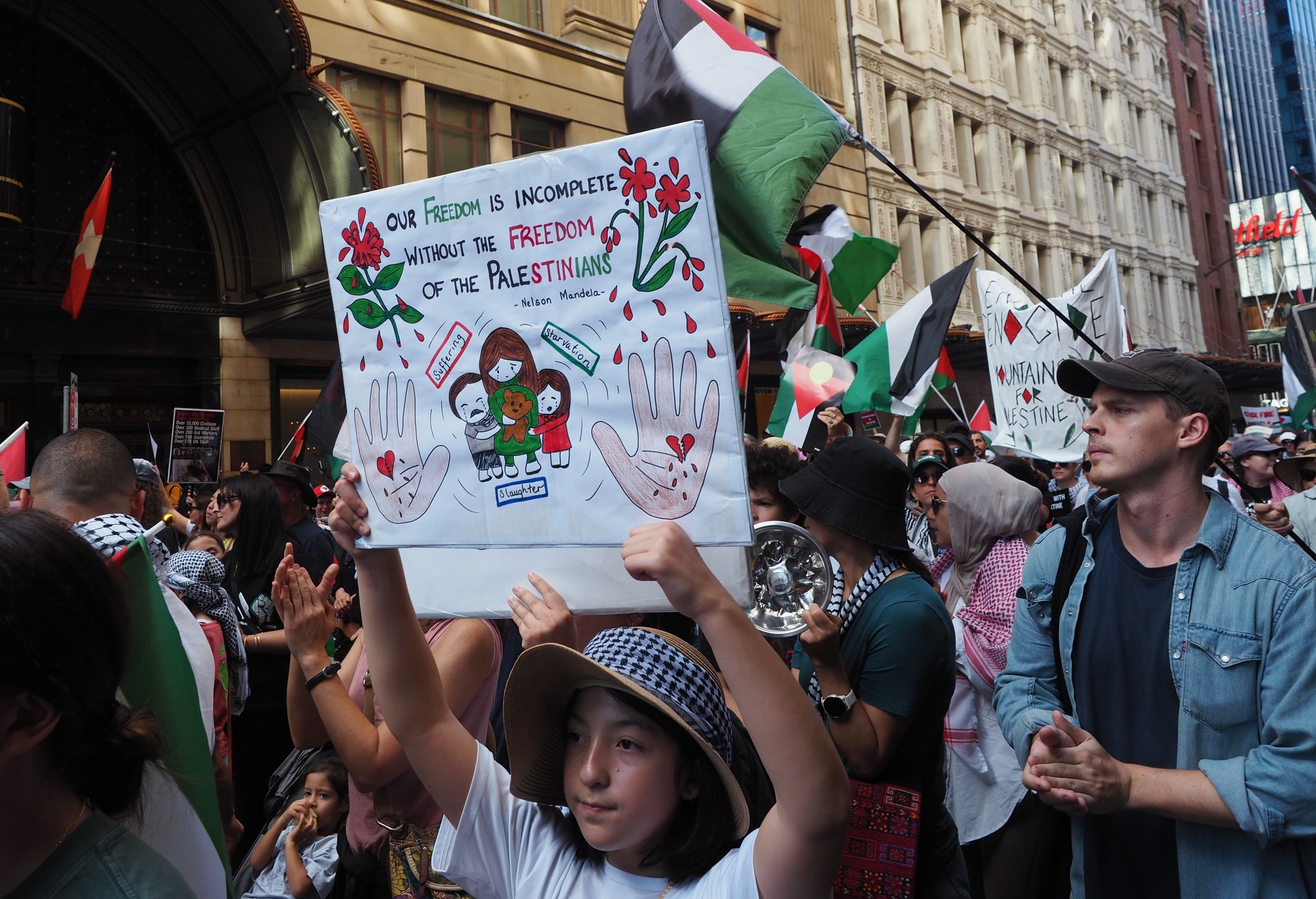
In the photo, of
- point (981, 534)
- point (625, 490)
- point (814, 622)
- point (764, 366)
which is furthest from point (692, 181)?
point (764, 366)

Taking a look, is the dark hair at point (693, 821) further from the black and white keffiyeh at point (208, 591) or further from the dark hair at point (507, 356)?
the black and white keffiyeh at point (208, 591)

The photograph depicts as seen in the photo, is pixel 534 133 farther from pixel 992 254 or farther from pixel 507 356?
pixel 507 356

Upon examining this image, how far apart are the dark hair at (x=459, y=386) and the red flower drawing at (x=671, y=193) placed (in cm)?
56

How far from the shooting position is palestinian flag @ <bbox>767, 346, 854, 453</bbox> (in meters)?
7.58

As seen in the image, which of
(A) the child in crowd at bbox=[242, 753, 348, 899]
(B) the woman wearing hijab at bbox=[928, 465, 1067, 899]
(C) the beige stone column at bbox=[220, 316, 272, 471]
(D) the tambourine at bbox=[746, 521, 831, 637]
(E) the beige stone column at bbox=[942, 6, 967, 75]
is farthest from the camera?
(E) the beige stone column at bbox=[942, 6, 967, 75]

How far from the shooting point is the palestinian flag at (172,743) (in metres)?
1.83

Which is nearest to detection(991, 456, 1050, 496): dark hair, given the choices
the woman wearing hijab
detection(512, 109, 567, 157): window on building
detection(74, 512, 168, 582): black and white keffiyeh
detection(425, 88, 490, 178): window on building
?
the woman wearing hijab

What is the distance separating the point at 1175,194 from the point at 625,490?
47.3 metres

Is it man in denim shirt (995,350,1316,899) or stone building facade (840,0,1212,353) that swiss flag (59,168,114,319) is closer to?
man in denim shirt (995,350,1316,899)

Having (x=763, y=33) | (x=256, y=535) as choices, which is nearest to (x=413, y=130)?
(x=763, y=33)

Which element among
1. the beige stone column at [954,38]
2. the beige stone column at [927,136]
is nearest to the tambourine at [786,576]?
the beige stone column at [927,136]

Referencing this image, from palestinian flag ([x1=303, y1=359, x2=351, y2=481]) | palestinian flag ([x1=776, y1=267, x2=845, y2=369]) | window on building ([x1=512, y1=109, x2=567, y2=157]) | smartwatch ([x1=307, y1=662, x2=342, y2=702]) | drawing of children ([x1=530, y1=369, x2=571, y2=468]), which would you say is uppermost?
window on building ([x1=512, y1=109, x2=567, y2=157])

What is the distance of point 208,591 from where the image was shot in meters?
4.00

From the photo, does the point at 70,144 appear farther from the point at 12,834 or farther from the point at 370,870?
the point at 12,834
